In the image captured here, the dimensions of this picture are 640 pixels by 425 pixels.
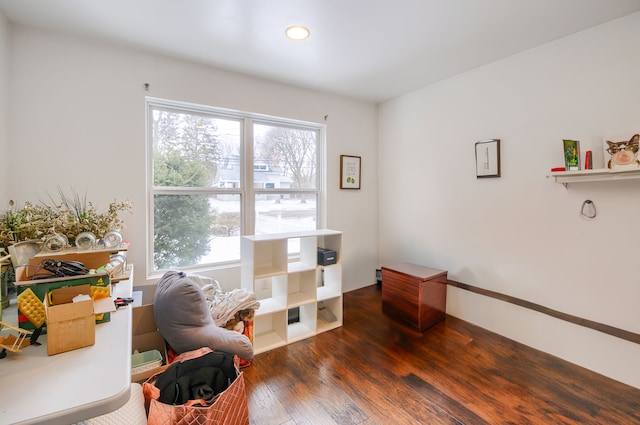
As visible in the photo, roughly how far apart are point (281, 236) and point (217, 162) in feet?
3.58

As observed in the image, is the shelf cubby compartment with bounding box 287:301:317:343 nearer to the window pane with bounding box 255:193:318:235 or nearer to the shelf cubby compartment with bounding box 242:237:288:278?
the shelf cubby compartment with bounding box 242:237:288:278

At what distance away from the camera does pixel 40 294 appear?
1105 millimetres

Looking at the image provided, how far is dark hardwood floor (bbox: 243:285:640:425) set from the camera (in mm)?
1742

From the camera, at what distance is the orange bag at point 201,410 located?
134 centimetres

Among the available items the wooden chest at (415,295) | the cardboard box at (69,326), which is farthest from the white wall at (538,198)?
Result: the cardboard box at (69,326)

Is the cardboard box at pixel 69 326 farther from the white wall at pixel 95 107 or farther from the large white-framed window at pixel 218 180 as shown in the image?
the large white-framed window at pixel 218 180

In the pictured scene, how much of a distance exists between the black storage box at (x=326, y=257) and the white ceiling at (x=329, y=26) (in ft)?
5.80

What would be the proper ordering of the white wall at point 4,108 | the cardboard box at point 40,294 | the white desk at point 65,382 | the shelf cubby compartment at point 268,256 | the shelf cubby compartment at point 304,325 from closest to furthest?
the white desk at point 65,382 → the cardboard box at point 40,294 → the white wall at point 4,108 → the shelf cubby compartment at point 268,256 → the shelf cubby compartment at point 304,325

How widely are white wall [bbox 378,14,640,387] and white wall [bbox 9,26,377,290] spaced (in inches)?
78.6

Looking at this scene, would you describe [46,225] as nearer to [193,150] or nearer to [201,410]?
[201,410]

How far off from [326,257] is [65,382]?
2111 mm

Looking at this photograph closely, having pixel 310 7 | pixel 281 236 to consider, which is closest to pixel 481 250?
pixel 281 236

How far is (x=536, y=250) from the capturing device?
246 centimetres

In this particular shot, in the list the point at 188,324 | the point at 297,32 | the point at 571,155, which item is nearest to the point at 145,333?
the point at 188,324
